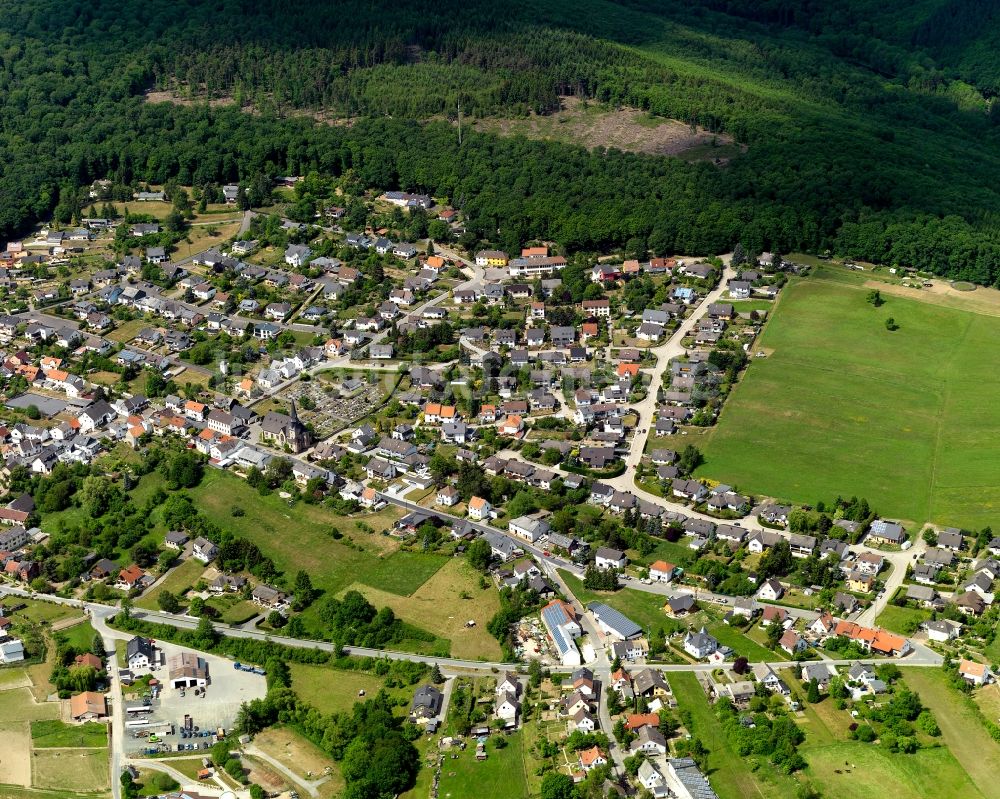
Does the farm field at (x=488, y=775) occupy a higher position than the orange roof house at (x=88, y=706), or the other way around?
the farm field at (x=488, y=775)

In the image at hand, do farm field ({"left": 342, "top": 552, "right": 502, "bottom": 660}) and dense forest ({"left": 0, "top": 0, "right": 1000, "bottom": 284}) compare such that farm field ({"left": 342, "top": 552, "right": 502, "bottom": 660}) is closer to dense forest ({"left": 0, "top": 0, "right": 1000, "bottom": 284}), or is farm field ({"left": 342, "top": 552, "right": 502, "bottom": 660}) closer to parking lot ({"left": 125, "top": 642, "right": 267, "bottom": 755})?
parking lot ({"left": 125, "top": 642, "right": 267, "bottom": 755})

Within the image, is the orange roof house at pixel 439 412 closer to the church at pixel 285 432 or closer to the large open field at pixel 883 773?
the church at pixel 285 432

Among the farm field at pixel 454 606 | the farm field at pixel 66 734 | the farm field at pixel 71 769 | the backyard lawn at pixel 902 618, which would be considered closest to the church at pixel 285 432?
the farm field at pixel 454 606

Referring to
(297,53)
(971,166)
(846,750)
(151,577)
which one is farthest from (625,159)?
(846,750)

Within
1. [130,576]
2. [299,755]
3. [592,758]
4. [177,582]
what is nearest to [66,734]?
[299,755]

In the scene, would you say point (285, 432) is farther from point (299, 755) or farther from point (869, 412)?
point (869, 412)

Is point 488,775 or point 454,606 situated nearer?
point 488,775
